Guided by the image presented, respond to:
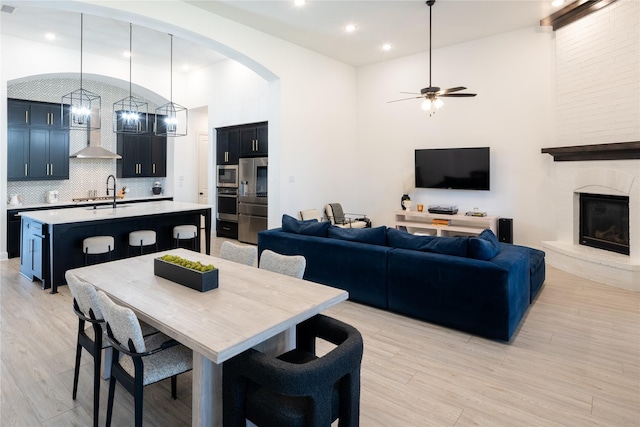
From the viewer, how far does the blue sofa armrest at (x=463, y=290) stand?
9.77ft

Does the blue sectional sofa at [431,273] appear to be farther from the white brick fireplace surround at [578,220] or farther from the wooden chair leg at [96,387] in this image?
the wooden chair leg at [96,387]

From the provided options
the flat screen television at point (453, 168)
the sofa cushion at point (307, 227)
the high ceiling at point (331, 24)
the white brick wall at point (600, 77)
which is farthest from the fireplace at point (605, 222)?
the sofa cushion at point (307, 227)

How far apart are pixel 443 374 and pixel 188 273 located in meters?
1.86

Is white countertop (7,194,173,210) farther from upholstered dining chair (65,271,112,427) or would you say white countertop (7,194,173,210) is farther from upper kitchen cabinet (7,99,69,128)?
upholstered dining chair (65,271,112,427)

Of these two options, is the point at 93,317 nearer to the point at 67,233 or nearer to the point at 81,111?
the point at 67,233

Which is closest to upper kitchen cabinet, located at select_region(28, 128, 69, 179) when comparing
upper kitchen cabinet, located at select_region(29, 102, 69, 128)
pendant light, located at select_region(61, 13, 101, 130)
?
upper kitchen cabinet, located at select_region(29, 102, 69, 128)

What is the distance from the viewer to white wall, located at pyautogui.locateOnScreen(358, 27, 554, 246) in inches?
227

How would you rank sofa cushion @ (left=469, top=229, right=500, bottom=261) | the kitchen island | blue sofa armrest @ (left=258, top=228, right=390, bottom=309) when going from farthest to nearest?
the kitchen island, blue sofa armrest @ (left=258, top=228, right=390, bottom=309), sofa cushion @ (left=469, top=229, right=500, bottom=261)

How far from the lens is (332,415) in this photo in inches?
64.5

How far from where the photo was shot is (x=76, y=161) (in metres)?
7.37

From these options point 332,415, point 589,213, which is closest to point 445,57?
point 589,213

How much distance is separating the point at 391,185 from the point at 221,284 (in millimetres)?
5735

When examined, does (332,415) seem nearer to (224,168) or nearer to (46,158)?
(224,168)

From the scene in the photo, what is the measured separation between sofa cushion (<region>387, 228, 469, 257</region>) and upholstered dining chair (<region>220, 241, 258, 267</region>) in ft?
4.87
